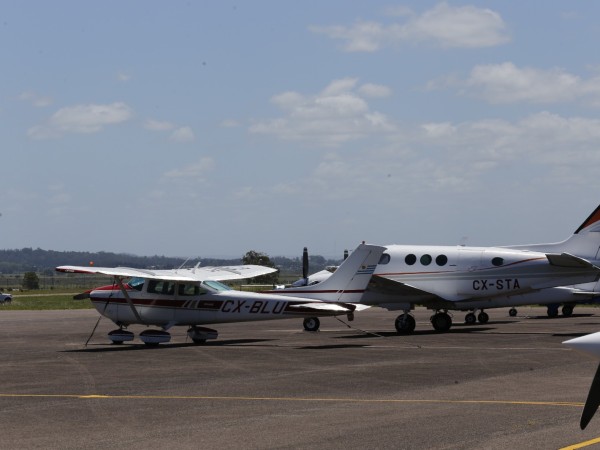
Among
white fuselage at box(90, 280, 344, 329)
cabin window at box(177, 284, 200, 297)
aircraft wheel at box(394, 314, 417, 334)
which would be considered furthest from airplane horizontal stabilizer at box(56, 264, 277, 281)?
aircraft wheel at box(394, 314, 417, 334)

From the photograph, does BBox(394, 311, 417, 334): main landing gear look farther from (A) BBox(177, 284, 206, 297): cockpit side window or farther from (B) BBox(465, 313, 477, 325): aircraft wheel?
(B) BBox(465, 313, 477, 325): aircraft wheel

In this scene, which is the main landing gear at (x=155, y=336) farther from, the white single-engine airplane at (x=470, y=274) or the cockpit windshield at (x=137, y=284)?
the white single-engine airplane at (x=470, y=274)

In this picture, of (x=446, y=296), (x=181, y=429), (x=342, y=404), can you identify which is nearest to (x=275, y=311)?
(x=446, y=296)

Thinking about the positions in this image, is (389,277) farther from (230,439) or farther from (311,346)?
(230,439)

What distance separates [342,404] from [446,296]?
66.2 ft

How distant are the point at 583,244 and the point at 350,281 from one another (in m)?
10.4

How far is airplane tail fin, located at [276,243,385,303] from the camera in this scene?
30.1 meters

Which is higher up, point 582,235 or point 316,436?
point 582,235

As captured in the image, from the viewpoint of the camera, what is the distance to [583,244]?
119 ft

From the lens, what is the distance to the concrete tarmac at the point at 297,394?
1286 cm

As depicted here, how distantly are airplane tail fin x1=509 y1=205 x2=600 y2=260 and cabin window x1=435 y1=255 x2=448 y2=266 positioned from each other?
9.40ft

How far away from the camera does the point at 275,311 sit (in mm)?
28984

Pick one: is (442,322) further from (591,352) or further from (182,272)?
(591,352)

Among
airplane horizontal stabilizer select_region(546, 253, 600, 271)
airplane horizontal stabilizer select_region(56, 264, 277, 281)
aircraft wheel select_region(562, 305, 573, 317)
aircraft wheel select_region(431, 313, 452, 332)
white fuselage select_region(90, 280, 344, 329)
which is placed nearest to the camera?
airplane horizontal stabilizer select_region(56, 264, 277, 281)
